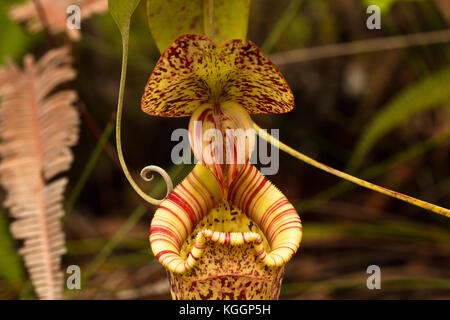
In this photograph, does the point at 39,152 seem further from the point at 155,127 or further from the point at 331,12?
the point at 331,12

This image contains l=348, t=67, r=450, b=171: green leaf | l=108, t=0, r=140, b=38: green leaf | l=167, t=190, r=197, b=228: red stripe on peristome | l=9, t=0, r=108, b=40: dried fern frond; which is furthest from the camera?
l=348, t=67, r=450, b=171: green leaf

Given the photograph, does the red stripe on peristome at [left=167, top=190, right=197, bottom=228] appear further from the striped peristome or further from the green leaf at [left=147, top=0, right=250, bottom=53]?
the green leaf at [left=147, top=0, right=250, bottom=53]

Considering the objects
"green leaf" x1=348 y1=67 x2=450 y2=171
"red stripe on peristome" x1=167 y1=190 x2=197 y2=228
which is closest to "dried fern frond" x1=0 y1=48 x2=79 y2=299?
"red stripe on peristome" x1=167 y1=190 x2=197 y2=228

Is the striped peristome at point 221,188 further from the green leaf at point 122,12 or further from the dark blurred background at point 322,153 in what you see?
the dark blurred background at point 322,153

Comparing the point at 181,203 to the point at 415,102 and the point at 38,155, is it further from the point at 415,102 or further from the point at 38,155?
the point at 415,102

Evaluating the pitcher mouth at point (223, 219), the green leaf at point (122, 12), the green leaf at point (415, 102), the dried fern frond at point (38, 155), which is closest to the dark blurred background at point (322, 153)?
the green leaf at point (415, 102)

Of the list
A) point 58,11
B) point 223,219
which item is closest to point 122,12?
point 223,219
